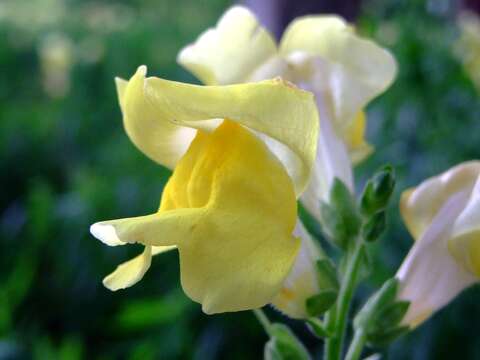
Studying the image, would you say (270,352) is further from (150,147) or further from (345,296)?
(150,147)

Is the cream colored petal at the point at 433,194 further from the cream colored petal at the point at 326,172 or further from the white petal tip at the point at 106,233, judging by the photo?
the white petal tip at the point at 106,233

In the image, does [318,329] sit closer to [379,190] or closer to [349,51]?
[379,190]

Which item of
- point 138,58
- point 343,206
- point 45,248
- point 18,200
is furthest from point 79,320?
point 138,58

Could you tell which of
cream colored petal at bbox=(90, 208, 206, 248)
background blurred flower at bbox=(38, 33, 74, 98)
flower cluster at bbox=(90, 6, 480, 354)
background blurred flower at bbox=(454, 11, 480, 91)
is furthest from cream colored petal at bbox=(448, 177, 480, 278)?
background blurred flower at bbox=(38, 33, 74, 98)

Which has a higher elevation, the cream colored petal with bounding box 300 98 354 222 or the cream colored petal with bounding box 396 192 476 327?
the cream colored petal with bounding box 300 98 354 222

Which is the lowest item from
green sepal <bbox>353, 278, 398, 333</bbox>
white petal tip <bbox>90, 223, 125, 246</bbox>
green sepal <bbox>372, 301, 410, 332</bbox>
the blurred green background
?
the blurred green background

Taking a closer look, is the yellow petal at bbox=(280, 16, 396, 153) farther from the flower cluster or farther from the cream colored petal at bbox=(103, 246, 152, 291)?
the cream colored petal at bbox=(103, 246, 152, 291)

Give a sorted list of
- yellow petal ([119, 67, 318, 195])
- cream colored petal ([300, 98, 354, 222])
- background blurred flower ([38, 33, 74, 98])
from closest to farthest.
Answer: yellow petal ([119, 67, 318, 195]), cream colored petal ([300, 98, 354, 222]), background blurred flower ([38, 33, 74, 98])

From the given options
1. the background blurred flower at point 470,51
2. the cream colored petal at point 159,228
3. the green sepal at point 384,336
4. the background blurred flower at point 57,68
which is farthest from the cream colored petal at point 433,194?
the background blurred flower at point 57,68
